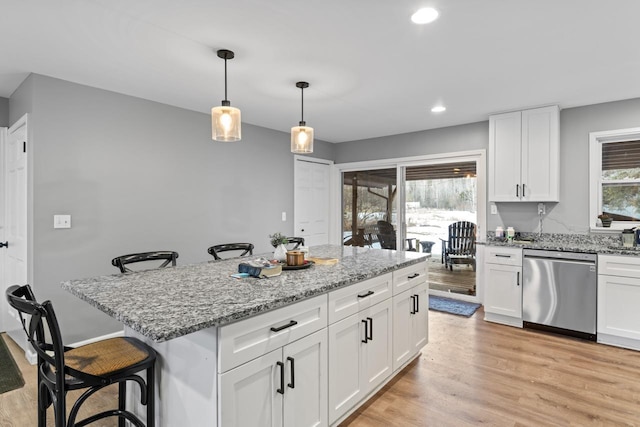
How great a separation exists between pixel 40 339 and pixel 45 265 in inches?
72.1

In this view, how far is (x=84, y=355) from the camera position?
1570 millimetres

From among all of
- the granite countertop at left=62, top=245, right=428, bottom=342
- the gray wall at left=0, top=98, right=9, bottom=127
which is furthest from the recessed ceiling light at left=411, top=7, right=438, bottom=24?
the gray wall at left=0, top=98, right=9, bottom=127

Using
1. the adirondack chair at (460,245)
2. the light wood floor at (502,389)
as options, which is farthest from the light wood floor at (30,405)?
the adirondack chair at (460,245)

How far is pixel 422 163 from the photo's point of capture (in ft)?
16.6

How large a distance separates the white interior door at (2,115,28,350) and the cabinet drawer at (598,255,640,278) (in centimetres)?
523

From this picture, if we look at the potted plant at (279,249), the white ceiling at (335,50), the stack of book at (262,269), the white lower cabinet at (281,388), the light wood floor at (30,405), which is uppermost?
the white ceiling at (335,50)

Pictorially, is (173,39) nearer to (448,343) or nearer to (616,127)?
(448,343)

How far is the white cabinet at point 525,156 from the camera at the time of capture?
373 cm

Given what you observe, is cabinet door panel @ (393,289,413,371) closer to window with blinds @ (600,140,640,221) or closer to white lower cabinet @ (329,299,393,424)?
white lower cabinet @ (329,299,393,424)

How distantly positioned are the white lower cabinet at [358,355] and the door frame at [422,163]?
244 centimetres

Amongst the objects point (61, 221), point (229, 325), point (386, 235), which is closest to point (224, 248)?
point (61, 221)

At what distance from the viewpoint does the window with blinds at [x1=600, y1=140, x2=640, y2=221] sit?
3.60m

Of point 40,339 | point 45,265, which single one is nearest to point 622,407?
point 40,339

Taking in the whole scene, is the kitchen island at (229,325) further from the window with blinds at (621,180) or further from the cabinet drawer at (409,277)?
the window with blinds at (621,180)
